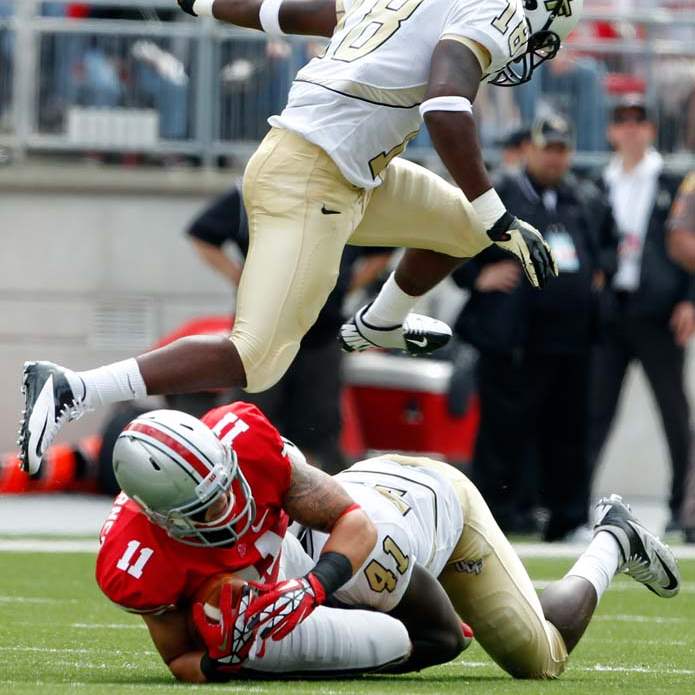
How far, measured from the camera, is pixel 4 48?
12484 mm

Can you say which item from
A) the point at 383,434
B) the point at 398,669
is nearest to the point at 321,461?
the point at 383,434

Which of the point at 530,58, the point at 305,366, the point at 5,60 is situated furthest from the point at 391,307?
the point at 5,60

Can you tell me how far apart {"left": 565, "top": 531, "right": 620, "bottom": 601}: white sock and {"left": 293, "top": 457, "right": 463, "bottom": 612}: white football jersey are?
51 cm

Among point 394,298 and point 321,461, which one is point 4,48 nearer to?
point 321,461

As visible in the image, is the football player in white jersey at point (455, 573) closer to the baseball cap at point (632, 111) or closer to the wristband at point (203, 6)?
the wristband at point (203, 6)

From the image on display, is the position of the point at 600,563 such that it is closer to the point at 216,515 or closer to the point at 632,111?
the point at 216,515

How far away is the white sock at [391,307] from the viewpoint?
6402 millimetres

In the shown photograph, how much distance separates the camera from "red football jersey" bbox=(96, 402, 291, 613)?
4.64m

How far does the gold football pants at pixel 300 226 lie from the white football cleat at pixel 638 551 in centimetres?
96

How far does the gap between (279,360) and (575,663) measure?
1.21 m

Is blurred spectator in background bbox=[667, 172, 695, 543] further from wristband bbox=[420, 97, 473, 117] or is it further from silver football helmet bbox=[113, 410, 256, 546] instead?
silver football helmet bbox=[113, 410, 256, 546]

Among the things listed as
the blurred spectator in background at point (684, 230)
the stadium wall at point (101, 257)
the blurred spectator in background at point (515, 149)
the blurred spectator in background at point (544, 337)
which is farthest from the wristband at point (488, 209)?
the stadium wall at point (101, 257)

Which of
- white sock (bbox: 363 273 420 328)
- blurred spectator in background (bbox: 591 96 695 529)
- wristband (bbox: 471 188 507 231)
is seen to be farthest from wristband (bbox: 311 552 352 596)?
blurred spectator in background (bbox: 591 96 695 529)

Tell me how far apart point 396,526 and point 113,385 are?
1.09 m
